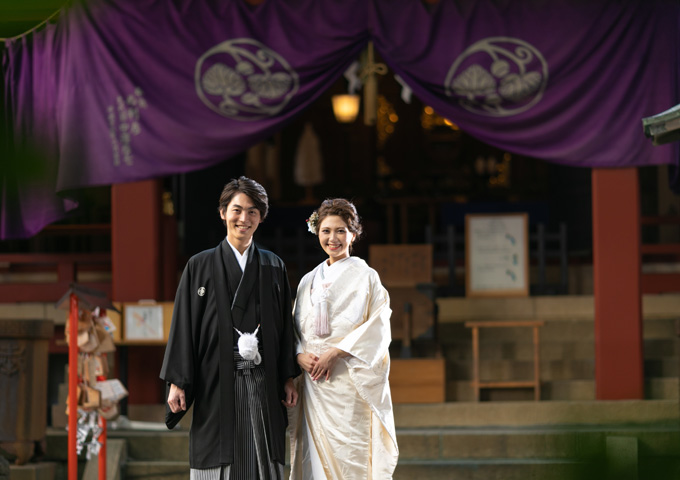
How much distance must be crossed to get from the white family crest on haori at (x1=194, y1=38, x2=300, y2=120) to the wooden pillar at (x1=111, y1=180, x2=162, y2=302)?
37.8 inches

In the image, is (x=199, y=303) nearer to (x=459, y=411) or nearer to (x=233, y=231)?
(x=233, y=231)

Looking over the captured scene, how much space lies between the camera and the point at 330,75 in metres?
7.66

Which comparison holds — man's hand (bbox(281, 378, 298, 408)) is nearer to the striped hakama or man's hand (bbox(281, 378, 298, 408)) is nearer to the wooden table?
the striped hakama

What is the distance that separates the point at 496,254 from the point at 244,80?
A: 3.36 meters

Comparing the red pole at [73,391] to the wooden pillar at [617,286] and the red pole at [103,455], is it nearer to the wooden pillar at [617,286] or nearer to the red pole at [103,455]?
the red pole at [103,455]

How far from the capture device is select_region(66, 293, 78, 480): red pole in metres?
6.12

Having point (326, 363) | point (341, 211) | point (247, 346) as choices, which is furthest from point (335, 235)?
point (247, 346)

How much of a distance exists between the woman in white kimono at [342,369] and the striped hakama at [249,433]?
340 millimetres

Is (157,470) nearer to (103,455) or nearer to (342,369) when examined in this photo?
(103,455)

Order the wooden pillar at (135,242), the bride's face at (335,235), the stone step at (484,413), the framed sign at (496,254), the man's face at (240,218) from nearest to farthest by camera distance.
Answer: the man's face at (240,218) → the bride's face at (335,235) → the stone step at (484,413) → the wooden pillar at (135,242) → the framed sign at (496,254)

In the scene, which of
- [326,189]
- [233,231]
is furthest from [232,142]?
[326,189]

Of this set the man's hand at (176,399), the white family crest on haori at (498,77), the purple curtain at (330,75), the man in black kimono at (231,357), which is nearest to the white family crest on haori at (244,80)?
the purple curtain at (330,75)

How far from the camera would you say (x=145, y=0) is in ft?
25.6

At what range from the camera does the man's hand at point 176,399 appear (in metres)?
4.49
